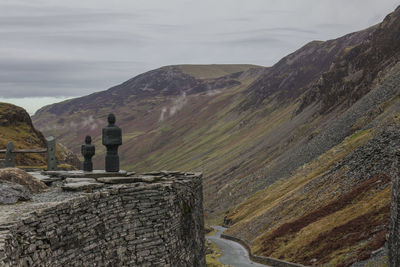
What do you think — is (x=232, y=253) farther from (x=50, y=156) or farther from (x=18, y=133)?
(x=50, y=156)

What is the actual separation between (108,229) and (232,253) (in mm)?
73102

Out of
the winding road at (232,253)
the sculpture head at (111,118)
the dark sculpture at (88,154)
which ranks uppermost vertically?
the sculpture head at (111,118)

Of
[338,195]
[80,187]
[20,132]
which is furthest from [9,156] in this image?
[338,195]

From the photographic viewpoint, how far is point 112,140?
24.0 meters

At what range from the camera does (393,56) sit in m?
171

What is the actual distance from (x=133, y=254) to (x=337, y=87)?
190834 millimetres

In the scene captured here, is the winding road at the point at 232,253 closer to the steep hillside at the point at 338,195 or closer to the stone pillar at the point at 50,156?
the steep hillside at the point at 338,195

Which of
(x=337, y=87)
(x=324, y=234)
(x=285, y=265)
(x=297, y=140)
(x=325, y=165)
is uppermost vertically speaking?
(x=337, y=87)

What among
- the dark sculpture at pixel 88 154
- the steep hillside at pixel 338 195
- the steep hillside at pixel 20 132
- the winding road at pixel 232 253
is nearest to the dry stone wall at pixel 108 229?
the dark sculpture at pixel 88 154

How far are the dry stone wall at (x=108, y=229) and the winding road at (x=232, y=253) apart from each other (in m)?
53.9

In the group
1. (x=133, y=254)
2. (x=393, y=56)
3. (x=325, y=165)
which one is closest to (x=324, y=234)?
(x=325, y=165)

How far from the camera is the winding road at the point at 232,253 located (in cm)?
7581

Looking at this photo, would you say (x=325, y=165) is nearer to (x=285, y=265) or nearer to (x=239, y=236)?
(x=239, y=236)

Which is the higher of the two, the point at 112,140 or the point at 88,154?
the point at 112,140
